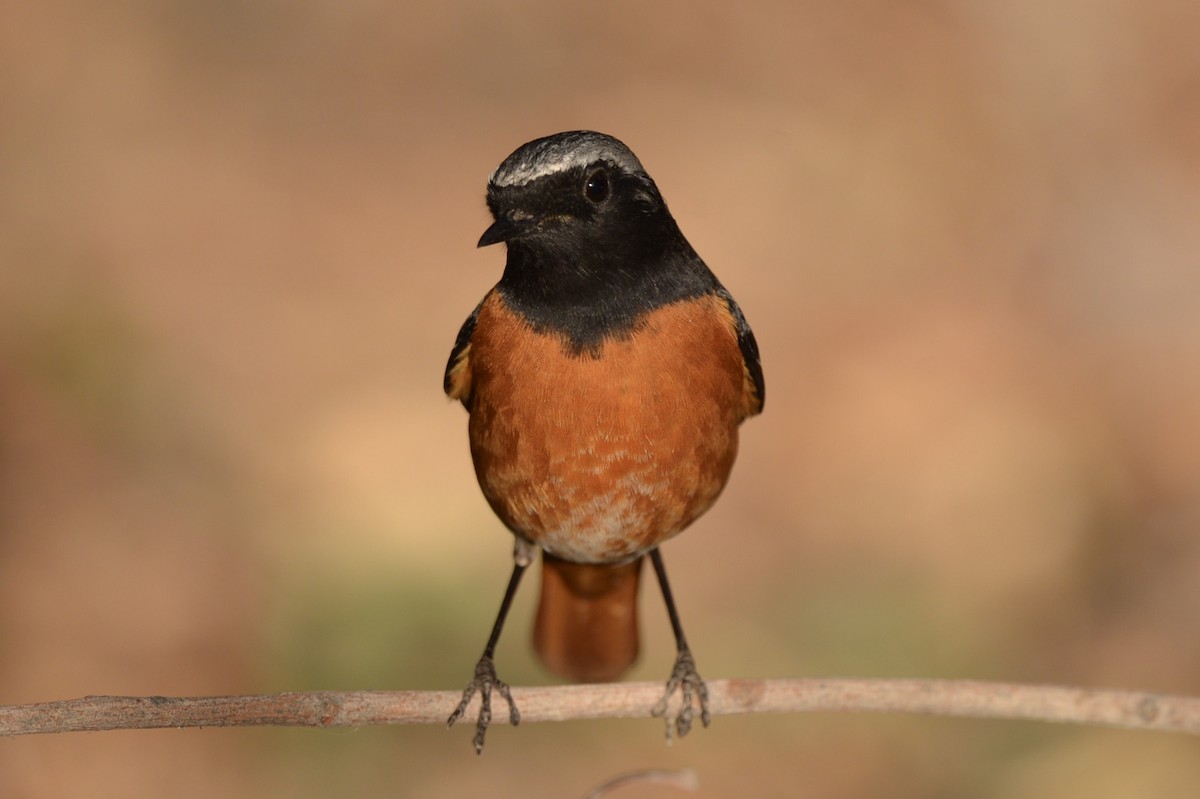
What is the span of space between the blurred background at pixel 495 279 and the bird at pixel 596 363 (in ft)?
9.07

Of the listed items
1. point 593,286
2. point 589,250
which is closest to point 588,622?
point 593,286

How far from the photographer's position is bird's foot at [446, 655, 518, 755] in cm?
429

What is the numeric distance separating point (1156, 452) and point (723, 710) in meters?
4.83

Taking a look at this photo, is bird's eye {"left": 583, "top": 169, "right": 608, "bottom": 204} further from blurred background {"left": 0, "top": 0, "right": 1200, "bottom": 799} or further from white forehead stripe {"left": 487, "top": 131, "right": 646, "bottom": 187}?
blurred background {"left": 0, "top": 0, "right": 1200, "bottom": 799}

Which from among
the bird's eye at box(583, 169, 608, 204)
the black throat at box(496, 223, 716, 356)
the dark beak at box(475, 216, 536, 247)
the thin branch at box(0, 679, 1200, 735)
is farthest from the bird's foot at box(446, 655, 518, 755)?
the bird's eye at box(583, 169, 608, 204)

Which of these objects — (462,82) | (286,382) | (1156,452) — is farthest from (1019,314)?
(286,382)

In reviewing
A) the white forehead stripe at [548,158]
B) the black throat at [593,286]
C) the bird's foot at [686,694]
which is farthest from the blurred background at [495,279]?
the white forehead stripe at [548,158]

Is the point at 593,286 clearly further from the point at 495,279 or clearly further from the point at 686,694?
the point at 495,279

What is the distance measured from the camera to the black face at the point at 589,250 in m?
3.64

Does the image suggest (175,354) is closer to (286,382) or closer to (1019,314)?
(286,382)

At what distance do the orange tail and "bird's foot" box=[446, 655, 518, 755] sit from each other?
54cm

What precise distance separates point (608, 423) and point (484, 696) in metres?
1.19

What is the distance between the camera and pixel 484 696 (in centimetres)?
458

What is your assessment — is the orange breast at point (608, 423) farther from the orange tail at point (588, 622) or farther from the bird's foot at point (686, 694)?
the orange tail at point (588, 622)
